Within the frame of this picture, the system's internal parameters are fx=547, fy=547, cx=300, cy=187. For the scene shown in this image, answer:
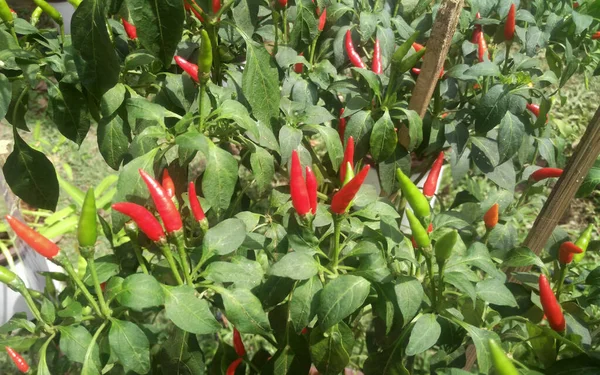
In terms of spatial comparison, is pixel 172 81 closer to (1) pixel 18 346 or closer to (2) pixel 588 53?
(1) pixel 18 346

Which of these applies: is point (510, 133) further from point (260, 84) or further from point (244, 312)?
point (244, 312)

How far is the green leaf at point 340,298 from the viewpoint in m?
0.76

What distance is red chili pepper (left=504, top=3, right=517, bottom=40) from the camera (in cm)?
123

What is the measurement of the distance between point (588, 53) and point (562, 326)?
0.94 m

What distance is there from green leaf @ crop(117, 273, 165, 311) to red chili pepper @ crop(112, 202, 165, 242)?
65 mm

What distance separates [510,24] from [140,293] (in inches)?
39.5

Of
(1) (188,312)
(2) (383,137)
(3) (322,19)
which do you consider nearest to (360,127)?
(2) (383,137)

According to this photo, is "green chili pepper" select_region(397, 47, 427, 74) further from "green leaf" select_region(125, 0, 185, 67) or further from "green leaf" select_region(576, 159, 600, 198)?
"green leaf" select_region(125, 0, 185, 67)

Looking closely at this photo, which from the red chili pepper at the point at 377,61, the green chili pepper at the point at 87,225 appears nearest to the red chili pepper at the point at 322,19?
the red chili pepper at the point at 377,61

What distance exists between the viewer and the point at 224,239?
0.83m

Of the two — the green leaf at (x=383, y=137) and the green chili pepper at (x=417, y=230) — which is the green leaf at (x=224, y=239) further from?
the green leaf at (x=383, y=137)

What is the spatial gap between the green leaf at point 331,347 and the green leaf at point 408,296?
15 centimetres

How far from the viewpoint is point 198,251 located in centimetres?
89

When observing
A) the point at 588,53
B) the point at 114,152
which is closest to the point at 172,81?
the point at 114,152
